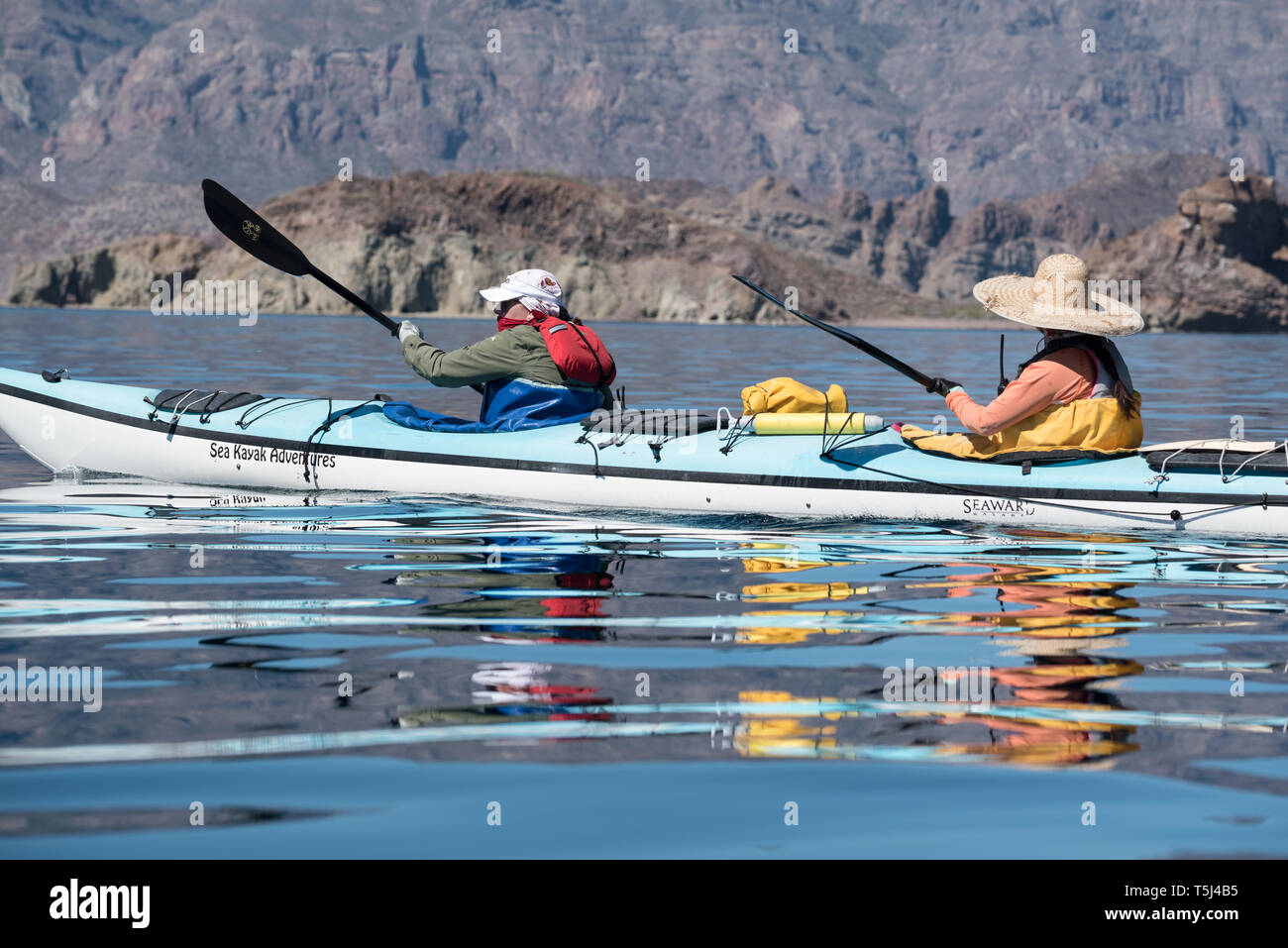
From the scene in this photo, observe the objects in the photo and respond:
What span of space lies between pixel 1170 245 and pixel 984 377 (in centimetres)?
16224

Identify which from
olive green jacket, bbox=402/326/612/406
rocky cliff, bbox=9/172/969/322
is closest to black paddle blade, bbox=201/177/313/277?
olive green jacket, bbox=402/326/612/406

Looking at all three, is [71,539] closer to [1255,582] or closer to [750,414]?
[750,414]

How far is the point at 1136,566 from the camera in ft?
28.5

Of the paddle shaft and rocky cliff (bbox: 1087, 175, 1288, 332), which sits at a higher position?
rocky cliff (bbox: 1087, 175, 1288, 332)

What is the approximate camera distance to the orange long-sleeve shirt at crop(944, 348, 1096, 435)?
30.5ft

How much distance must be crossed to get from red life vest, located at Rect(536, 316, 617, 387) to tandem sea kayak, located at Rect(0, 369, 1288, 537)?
0.38 meters

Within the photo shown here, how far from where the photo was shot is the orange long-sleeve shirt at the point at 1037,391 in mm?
9281

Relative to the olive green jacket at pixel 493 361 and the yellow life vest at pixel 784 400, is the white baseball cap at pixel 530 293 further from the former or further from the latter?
the yellow life vest at pixel 784 400

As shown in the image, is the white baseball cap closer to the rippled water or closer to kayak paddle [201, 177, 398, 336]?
the rippled water

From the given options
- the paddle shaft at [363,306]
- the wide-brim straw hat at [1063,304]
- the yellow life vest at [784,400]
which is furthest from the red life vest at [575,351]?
the wide-brim straw hat at [1063,304]

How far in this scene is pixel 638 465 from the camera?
10.7 metres

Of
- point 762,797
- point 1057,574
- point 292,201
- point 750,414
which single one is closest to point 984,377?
point 750,414

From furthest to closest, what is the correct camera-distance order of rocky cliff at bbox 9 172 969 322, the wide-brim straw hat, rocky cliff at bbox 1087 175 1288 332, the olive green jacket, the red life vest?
rocky cliff at bbox 1087 175 1288 332 < rocky cliff at bbox 9 172 969 322 < the red life vest < the olive green jacket < the wide-brim straw hat
